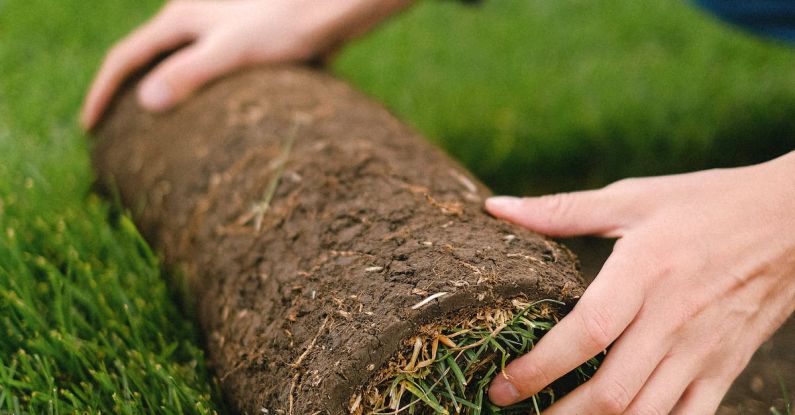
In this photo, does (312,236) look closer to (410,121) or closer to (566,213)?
(566,213)

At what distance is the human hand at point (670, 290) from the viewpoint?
1252mm

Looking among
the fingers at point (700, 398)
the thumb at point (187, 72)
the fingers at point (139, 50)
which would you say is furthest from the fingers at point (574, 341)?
the fingers at point (139, 50)

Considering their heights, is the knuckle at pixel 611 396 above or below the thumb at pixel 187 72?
below

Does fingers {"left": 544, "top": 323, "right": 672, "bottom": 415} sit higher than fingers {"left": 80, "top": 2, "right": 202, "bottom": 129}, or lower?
lower

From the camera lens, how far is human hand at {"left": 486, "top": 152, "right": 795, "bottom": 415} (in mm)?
1252

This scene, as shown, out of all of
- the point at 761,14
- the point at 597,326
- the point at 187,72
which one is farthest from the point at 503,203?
the point at 761,14

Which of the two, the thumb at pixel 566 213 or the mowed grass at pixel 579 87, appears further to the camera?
the mowed grass at pixel 579 87

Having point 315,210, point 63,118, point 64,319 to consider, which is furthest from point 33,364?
point 63,118

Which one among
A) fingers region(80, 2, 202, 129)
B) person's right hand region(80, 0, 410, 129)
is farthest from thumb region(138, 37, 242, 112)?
fingers region(80, 2, 202, 129)

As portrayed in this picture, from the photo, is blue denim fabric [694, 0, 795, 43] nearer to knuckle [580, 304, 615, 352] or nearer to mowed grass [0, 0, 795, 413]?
mowed grass [0, 0, 795, 413]

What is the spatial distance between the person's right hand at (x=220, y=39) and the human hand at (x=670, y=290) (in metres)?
1.16

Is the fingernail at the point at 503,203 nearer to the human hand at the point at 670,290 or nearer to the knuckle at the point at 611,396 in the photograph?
the human hand at the point at 670,290

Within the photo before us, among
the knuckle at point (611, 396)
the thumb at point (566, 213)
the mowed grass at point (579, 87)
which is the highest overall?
the thumb at point (566, 213)

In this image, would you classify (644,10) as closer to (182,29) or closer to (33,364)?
(182,29)
